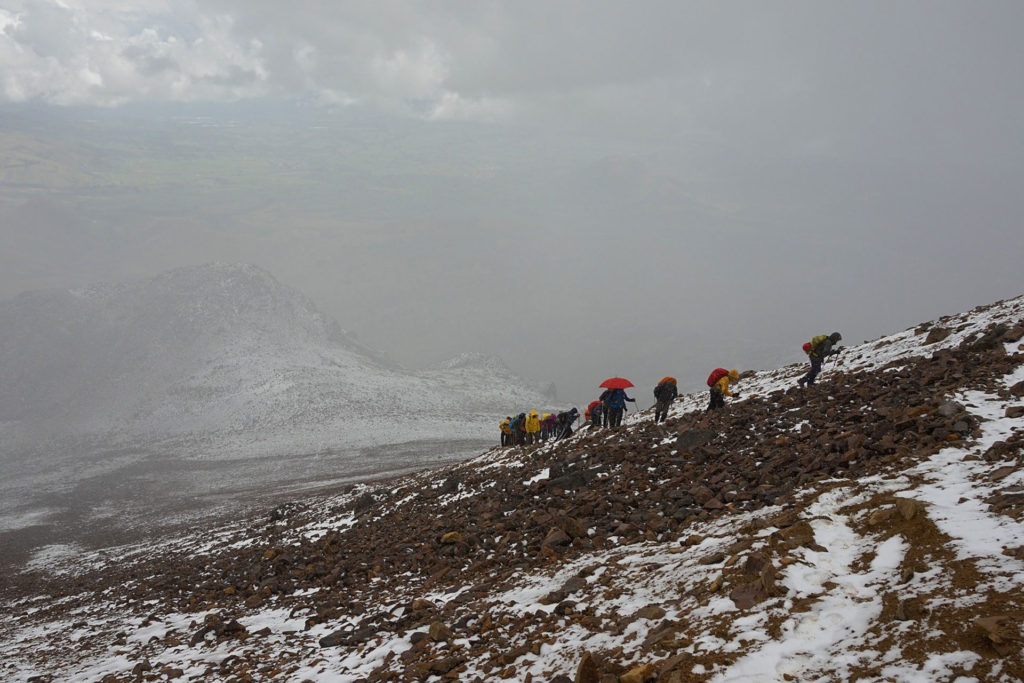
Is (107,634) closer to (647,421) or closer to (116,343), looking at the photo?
(647,421)

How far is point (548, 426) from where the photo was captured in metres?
29.0

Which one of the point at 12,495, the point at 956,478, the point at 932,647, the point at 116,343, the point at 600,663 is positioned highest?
the point at 116,343

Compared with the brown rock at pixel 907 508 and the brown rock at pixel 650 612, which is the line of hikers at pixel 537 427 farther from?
the brown rock at pixel 907 508

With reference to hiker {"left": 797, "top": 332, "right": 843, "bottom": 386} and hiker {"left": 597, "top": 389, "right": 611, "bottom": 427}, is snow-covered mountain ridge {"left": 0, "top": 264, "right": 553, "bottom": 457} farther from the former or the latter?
hiker {"left": 797, "top": 332, "right": 843, "bottom": 386}

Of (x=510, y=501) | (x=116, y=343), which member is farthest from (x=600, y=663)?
(x=116, y=343)

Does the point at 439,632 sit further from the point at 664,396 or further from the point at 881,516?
the point at 664,396

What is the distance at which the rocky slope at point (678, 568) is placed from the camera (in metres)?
5.42

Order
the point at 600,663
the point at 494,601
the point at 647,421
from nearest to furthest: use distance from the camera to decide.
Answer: the point at 600,663 < the point at 494,601 < the point at 647,421

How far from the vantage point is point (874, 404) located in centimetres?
1263

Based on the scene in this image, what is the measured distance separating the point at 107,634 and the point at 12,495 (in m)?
56.5

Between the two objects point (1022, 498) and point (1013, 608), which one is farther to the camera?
point (1022, 498)

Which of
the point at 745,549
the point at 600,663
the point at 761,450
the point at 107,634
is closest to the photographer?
the point at 600,663

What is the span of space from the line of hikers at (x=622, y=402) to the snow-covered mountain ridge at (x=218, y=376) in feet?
139

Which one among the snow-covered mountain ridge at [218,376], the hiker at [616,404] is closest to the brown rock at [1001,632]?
the hiker at [616,404]
